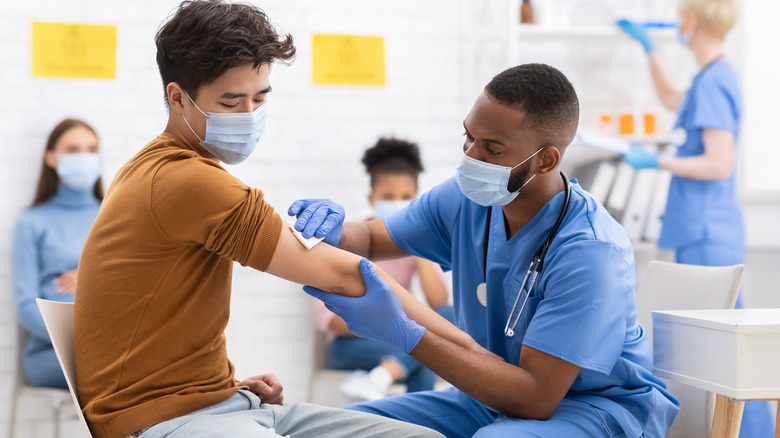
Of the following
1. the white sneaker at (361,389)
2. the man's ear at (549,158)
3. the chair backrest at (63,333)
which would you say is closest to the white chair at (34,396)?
the white sneaker at (361,389)

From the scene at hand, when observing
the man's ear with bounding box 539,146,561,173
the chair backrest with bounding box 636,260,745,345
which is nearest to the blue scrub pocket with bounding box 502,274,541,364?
the man's ear with bounding box 539,146,561,173

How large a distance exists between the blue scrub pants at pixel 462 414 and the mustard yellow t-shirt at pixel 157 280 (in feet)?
1.72

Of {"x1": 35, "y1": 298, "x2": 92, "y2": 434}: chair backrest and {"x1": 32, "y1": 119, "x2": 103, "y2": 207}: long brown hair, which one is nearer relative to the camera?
{"x1": 35, "y1": 298, "x2": 92, "y2": 434}: chair backrest

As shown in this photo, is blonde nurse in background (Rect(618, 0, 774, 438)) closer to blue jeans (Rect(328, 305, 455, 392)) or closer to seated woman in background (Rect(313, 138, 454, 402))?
seated woman in background (Rect(313, 138, 454, 402))

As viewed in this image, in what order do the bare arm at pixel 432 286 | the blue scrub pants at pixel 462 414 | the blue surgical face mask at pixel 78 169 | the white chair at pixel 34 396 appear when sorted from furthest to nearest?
the bare arm at pixel 432 286
the blue surgical face mask at pixel 78 169
the white chair at pixel 34 396
the blue scrub pants at pixel 462 414

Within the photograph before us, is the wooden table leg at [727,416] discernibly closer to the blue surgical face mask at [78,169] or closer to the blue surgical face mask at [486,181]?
the blue surgical face mask at [486,181]

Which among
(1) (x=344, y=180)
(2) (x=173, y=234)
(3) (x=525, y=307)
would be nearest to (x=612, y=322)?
(3) (x=525, y=307)

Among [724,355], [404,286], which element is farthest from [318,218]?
[404,286]

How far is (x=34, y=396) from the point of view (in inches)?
112

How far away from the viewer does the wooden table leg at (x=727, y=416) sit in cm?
145

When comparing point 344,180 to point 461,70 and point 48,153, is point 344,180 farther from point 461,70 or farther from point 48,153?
point 48,153

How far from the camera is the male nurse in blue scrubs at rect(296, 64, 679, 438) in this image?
146cm

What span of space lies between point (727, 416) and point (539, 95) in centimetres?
75

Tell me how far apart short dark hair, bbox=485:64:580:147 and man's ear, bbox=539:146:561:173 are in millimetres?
30
